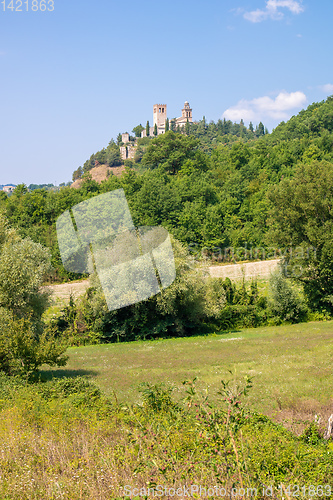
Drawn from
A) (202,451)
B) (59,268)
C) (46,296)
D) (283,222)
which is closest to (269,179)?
(59,268)

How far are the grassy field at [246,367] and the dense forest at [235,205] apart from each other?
5287mm

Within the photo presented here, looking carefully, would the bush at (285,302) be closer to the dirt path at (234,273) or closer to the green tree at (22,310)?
the dirt path at (234,273)

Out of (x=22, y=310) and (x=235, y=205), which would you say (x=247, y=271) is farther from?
(x=22, y=310)

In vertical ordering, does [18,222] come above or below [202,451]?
above

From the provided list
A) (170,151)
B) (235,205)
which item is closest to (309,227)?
(235,205)

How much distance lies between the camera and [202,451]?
5957mm

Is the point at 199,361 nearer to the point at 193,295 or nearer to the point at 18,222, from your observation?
the point at 193,295

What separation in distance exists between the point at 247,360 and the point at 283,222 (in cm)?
1895

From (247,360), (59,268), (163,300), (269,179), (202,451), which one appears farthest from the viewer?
(269,179)

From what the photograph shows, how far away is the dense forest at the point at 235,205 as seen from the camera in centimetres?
3409

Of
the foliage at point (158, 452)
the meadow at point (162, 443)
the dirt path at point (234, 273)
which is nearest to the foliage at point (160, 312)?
the dirt path at point (234, 273)

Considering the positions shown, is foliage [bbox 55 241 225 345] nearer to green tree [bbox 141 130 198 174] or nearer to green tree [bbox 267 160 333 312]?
green tree [bbox 267 160 333 312]

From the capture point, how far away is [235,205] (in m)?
78.9

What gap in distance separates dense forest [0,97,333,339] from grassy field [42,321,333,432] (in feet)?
17.3
